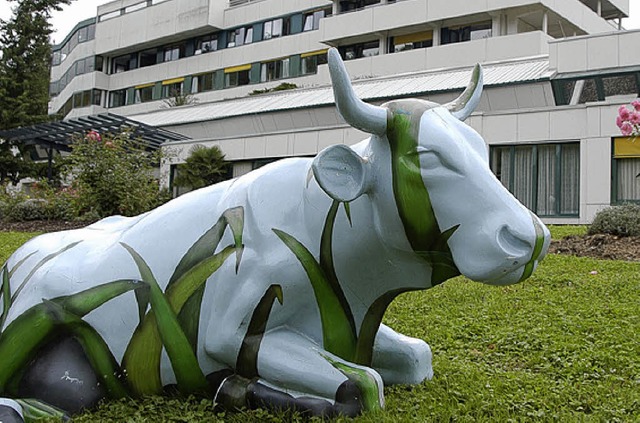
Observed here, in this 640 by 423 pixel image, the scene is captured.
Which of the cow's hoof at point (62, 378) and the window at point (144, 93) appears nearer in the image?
the cow's hoof at point (62, 378)

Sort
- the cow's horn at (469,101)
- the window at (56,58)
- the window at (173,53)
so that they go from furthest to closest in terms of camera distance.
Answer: the window at (56,58) → the window at (173,53) → the cow's horn at (469,101)

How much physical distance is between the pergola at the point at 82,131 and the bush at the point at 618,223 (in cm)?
1614

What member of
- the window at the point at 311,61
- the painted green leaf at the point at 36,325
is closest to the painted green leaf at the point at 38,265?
the painted green leaf at the point at 36,325

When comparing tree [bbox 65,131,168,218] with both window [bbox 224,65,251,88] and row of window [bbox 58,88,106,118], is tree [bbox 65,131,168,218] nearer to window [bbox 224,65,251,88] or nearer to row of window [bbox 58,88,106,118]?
window [bbox 224,65,251,88]

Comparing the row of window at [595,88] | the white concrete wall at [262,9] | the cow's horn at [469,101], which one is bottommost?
the cow's horn at [469,101]

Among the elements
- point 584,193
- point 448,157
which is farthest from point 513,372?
point 584,193

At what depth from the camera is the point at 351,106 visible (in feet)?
7.44

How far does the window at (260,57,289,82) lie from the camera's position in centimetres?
4278

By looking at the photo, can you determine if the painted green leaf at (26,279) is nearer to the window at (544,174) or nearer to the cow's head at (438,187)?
the cow's head at (438,187)

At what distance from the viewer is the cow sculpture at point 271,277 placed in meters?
2.34

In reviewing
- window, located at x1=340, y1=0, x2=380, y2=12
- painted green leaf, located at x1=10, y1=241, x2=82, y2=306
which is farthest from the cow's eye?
window, located at x1=340, y1=0, x2=380, y2=12

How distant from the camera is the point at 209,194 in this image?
9.50 ft

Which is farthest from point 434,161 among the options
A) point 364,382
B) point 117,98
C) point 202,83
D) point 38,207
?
point 117,98

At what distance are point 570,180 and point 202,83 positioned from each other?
109 ft
